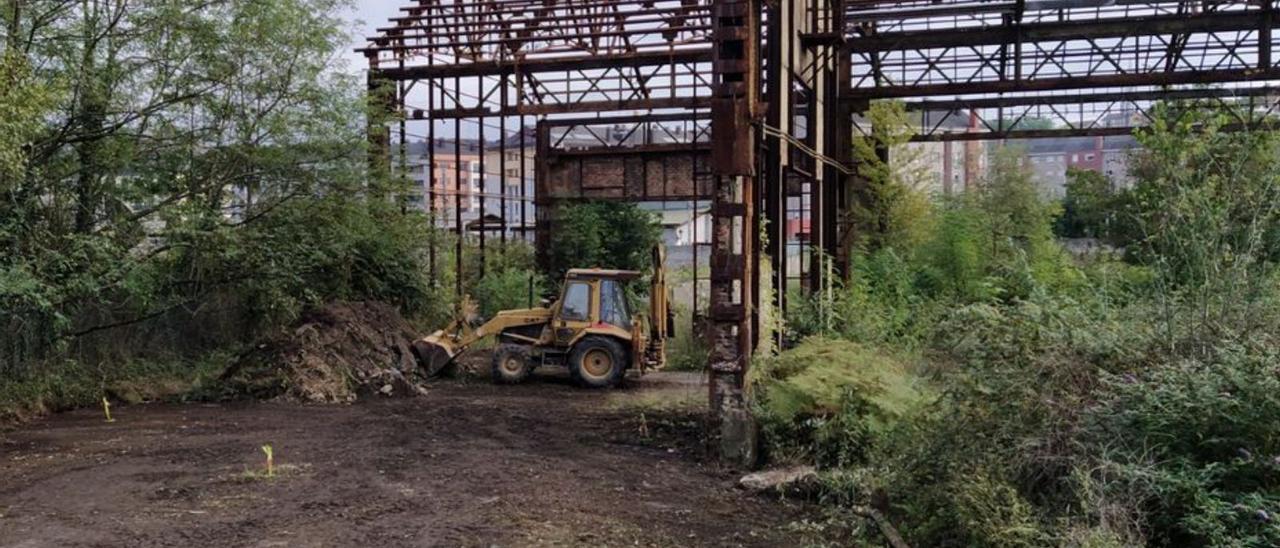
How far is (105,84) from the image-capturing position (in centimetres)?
1370

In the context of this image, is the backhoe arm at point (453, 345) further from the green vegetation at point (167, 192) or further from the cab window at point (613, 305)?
the green vegetation at point (167, 192)

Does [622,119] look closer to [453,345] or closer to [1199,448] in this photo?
[453,345]

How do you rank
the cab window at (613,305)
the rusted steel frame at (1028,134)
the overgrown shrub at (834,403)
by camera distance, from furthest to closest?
the rusted steel frame at (1028,134), the cab window at (613,305), the overgrown shrub at (834,403)

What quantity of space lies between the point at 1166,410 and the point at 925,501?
66.5 inches

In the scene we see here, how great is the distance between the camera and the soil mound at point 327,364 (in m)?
15.2

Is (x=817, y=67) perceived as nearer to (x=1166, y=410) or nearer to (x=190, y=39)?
(x=190, y=39)

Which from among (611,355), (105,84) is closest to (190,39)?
(105,84)

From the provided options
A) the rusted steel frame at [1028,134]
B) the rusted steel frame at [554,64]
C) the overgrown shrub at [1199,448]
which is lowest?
the overgrown shrub at [1199,448]

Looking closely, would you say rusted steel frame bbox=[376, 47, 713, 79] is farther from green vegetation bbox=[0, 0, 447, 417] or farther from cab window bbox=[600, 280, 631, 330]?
cab window bbox=[600, 280, 631, 330]

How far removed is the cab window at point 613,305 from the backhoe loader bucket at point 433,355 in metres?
2.85

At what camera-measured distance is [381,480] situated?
9.49 m

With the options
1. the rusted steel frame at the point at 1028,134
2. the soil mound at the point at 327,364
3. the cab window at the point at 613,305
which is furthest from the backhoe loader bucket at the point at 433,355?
the rusted steel frame at the point at 1028,134

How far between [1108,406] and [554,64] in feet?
61.0

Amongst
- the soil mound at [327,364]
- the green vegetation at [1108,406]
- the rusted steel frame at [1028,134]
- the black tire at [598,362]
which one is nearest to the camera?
the green vegetation at [1108,406]
